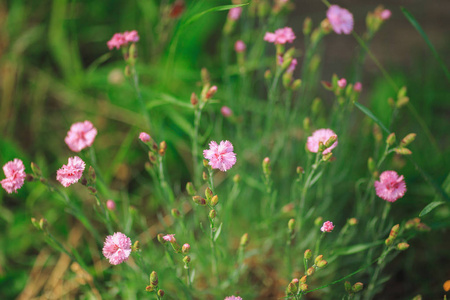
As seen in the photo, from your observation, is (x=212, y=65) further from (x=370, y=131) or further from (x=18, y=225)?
(x=18, y=225)

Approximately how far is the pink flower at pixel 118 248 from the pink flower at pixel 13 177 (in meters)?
0.30

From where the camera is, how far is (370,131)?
155 centimetres

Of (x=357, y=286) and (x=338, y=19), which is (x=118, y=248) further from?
(x=338, y=19)

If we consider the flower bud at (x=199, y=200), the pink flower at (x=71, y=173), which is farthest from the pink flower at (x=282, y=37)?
the pink flower at (x=71, y=173)

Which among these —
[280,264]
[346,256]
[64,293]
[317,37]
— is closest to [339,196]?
[346,256]

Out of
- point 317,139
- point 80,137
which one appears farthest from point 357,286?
point 80,137

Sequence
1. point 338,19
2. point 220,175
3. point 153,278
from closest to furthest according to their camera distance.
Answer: point 153,278
point 338,19
point 220,175

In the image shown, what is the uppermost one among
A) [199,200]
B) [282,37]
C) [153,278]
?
[282,37]

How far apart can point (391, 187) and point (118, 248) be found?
2.34ft

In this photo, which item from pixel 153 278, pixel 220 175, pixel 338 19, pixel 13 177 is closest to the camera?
pixel 153 278

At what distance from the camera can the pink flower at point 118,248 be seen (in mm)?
967

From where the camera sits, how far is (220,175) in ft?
6.12

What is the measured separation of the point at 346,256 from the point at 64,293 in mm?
1027

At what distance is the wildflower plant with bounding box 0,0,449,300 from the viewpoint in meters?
1.15
